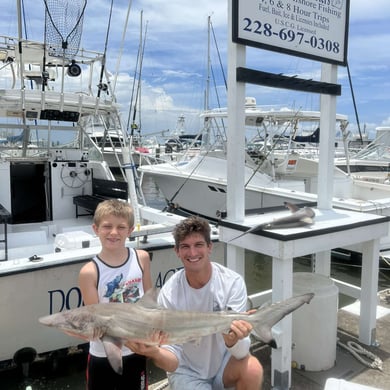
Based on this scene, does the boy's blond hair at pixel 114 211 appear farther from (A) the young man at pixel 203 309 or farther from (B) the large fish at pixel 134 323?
(B) the large fish at pixel 134 323

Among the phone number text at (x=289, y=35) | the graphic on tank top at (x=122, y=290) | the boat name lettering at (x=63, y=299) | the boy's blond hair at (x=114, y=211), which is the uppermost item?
the phone number text at (x=289, y=35)

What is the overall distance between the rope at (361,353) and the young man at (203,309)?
1.44m

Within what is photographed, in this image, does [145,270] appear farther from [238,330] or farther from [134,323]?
[238,330]

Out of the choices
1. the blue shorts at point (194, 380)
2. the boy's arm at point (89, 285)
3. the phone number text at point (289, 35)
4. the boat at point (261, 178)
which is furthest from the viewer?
the boat at point (261, 178)

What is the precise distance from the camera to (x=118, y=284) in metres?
2.40

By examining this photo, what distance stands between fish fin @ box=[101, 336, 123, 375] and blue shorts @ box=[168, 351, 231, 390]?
0.52 metres

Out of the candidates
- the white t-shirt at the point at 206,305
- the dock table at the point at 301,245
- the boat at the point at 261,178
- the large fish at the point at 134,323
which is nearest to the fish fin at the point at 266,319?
the large fish at the point at 134,323

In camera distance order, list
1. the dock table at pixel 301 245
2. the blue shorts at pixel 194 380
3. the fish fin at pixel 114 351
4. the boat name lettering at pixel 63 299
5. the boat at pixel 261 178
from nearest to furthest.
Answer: the fish fin at pixel 114 351 < the blue shorts at pixel 194 380 < the dock table at pixel 301 245 < the boat name lettering at pixel 63 299 < the boat at pixel 261 178

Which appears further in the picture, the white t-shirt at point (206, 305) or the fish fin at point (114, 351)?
the white t-shirt at point (206, 305)

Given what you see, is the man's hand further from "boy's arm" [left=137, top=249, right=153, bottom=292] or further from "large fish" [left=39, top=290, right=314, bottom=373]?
"boy's arm" [left=137, top=249, right=153, bottom=292]

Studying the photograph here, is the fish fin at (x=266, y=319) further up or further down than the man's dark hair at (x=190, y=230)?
further down

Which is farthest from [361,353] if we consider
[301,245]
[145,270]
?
[145,270]

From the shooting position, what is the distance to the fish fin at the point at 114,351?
1.82 meters

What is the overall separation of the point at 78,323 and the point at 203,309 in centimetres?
70
